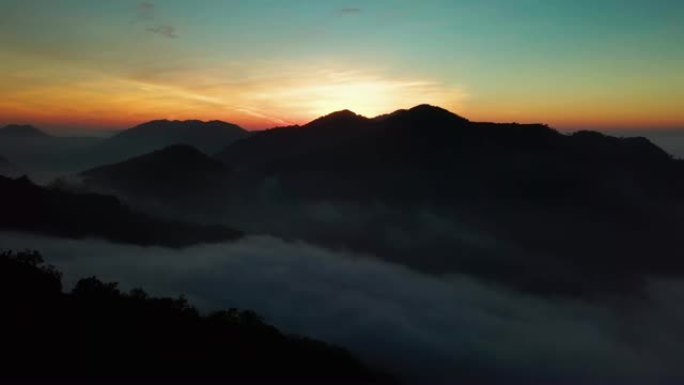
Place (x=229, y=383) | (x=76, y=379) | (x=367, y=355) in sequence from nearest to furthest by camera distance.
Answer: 1. (x=76, y=379)
2. (x=229, y=383)
3. (x=367, y=355)

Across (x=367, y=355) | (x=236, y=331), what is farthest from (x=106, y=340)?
(x=367, y=355)

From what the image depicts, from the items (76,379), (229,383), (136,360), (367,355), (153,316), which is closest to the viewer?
(76,379)

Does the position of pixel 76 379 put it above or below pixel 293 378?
above

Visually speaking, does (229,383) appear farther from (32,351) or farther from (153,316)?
(32,351)

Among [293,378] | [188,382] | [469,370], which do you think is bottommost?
[469,370]

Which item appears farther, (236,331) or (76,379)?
(236,331)

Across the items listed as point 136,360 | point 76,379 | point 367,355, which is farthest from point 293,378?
point 367,355
